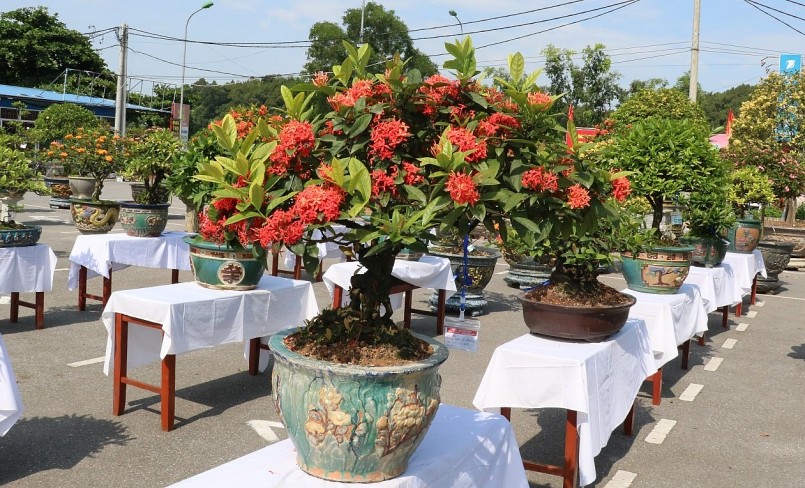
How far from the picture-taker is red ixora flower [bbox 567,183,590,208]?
7.17 ft

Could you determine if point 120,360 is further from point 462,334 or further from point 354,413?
point 354,413

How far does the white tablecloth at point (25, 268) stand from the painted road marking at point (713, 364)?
5934mm

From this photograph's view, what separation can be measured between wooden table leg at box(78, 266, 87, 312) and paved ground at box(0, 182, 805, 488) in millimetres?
111

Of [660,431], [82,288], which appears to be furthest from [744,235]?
[82,288]

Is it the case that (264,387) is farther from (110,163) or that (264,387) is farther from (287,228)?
(110,163)

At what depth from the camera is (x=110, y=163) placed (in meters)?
9.48

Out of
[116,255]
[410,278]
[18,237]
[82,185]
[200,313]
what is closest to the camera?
[200,313]

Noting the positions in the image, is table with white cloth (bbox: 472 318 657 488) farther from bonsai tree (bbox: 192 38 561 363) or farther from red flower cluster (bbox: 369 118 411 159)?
red flower cluster (bbox: 369 118 411 159)

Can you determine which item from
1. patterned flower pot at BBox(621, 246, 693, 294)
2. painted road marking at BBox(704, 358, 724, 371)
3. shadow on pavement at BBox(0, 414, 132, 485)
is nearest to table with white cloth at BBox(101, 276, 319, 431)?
shadow on pavement at BBox(0, 414, 132, 485)

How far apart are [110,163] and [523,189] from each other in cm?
834

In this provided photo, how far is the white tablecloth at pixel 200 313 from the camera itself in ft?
15.0

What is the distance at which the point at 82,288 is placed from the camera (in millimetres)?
7793

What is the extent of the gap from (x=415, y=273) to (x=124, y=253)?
111 inches

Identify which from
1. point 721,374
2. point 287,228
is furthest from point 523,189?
point 721,374
